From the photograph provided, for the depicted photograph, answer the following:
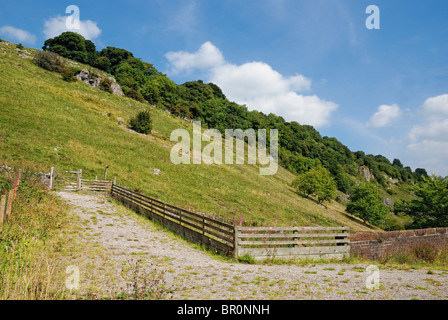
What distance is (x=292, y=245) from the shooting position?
10.4 metres

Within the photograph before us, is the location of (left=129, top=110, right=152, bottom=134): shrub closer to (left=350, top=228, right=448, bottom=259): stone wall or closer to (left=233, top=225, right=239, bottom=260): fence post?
(left=233, top=225, right=239, bottom=260): fence post

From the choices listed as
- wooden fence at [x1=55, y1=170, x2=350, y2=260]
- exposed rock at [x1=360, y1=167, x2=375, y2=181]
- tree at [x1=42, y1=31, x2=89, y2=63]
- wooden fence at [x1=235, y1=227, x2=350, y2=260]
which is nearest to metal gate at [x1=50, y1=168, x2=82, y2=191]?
wooden fence at [x1=55, y1=170, x2=350, y2=260]

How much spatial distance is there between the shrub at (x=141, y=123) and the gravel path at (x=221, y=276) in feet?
123

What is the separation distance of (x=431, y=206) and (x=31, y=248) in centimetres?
3924

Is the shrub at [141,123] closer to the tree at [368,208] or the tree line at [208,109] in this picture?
the tree line at [208,109]

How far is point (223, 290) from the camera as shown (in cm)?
582

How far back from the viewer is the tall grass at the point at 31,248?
4676mm

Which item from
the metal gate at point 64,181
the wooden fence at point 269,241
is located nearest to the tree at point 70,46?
the metal gate at point 64,181

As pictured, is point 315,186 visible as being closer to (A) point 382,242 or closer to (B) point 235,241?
(A) point 382,242

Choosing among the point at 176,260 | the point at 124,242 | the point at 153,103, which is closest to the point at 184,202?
the point at 124,242

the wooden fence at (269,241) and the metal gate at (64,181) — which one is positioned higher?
the metal gate at (64,181)

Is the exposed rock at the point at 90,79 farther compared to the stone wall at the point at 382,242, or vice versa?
the exposed rock at the point at 90,79
